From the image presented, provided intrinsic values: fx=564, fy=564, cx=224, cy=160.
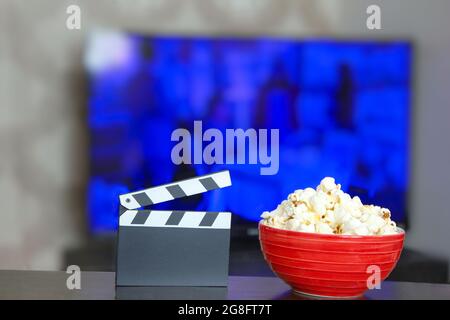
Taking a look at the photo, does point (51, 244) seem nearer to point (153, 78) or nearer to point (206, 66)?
point (153, 78)

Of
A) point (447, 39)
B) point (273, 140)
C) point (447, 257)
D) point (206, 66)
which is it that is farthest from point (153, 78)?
point (447, 257)

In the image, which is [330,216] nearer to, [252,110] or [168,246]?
[168,246]

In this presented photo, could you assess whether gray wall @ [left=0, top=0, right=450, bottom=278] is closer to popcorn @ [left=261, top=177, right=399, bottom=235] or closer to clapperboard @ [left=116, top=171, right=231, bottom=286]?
clapperboard @ [left=116, top=171, right=231, bottom=286]

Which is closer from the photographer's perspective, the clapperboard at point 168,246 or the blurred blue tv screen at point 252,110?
the clapperboard at point 168,246

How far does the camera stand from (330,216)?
1002mm

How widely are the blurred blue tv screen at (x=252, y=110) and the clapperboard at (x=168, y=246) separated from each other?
133 centimetres

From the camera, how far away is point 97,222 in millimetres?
2412

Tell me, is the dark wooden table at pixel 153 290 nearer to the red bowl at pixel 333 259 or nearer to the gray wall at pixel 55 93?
the red bowl at pixel 333 259

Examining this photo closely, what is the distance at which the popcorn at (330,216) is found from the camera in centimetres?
98

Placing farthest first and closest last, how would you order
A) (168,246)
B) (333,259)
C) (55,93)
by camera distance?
(55,93) → (168,246) → (333,259)

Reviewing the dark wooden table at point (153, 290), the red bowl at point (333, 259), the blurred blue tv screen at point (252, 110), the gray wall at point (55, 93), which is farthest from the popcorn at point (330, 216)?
the gray wall at point (55, 93)

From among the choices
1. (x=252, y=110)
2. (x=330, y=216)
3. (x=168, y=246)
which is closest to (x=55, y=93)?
(x=252, y=110)

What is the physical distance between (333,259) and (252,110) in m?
1.55

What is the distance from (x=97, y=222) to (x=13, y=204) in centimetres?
39
